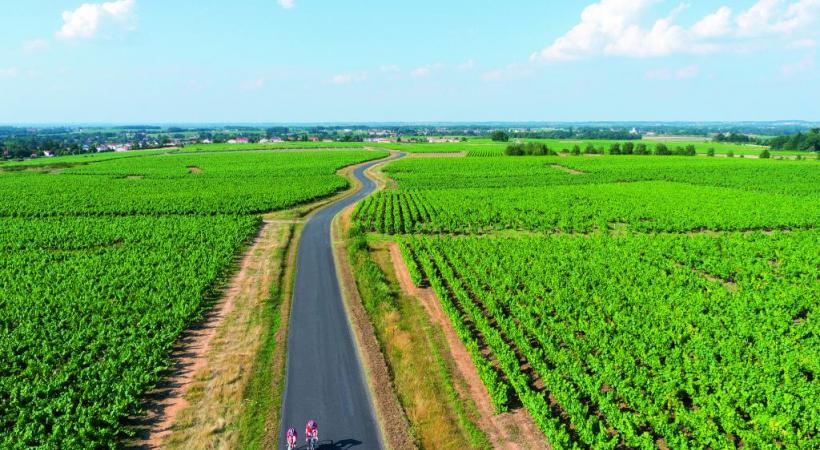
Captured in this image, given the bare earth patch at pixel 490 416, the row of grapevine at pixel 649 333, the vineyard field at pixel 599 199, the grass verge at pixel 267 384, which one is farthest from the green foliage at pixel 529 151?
the grass verge at pixel 267 384

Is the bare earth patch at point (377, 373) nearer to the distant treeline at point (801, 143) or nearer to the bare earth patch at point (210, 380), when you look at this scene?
the bare earth patch at point (210, 380)

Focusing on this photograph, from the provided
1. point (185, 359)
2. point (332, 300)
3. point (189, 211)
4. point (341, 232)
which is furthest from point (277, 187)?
point (185, 359)

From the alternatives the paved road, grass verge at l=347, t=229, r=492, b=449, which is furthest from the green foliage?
the paved road

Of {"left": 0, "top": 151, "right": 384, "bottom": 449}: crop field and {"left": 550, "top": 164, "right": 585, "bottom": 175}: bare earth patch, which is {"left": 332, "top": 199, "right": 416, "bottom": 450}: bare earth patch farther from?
{"left": 550, "top": 164, "right": 585, "bottom": 175}: bare earth patch

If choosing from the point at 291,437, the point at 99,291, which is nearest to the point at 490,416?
Answer: the point at 291,437

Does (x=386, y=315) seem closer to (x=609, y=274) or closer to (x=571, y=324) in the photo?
(x=571, y=324)

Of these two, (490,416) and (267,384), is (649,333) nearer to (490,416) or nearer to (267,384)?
(490,416)
